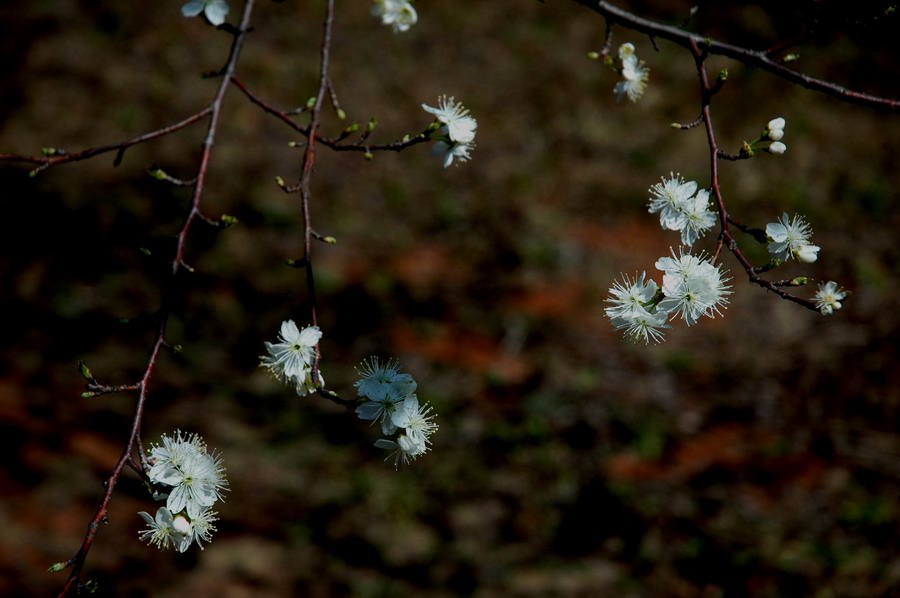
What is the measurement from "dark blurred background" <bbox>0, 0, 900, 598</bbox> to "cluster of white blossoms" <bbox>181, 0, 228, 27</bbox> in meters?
0.66

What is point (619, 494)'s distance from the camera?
3.71 metres

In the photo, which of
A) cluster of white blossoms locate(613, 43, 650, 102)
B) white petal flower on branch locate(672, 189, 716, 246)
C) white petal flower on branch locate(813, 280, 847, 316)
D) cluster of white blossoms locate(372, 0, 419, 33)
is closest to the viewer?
white petal flower on branch locate(813, 280, 847, 316)

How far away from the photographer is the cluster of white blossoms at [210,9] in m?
1.63

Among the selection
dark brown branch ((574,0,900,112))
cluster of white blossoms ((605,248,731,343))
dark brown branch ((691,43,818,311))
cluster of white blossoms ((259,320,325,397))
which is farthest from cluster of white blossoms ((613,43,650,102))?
cluster of white blossoms ((259,320,325,397))

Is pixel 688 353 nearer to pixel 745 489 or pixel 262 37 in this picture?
pixel 745 489

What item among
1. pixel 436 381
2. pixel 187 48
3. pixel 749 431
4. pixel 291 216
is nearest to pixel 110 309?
pixel 291 216

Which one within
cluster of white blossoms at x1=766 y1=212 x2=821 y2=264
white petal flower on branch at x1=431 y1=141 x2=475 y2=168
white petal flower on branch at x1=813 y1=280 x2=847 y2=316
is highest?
white petal flower on branch at x1=431 y1=141 x2=475 y2=168

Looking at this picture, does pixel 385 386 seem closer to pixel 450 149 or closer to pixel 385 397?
pixel 385 397

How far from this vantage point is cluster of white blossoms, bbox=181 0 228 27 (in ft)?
5.35

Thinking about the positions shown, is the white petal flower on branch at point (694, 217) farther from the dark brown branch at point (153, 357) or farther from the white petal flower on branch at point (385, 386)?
the dark brown branch at point (153, 357)

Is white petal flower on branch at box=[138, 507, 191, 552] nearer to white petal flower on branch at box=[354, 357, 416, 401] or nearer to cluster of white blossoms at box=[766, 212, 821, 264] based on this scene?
white petal flower on branch at box=[354, 357, 416, 401]

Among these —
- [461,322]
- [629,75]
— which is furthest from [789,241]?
[461,322]

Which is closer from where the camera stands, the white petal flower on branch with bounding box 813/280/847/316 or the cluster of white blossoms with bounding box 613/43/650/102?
the white petal flower on branch with bounding box 813/280/847/316

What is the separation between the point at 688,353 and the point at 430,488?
179 centimetres
